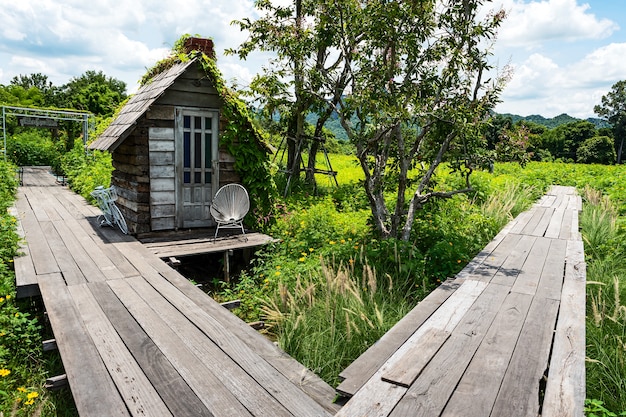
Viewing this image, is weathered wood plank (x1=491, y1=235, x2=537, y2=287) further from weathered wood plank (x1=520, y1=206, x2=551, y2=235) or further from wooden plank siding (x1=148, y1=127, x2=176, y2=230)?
wooden plank siding (x1=148, y1=127, x2=176, y2=230)

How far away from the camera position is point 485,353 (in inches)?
126

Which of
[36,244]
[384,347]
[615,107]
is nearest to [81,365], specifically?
[384,347]

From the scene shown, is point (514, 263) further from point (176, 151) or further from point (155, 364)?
point (176, 151)

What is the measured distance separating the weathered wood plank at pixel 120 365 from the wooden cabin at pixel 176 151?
10.9 ft

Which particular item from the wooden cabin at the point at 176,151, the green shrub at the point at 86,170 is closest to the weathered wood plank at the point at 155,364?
the wooden cabin at the point at 176,151

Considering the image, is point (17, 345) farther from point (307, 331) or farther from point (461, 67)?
point (461, 67)

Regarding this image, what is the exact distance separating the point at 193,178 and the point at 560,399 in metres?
6.86

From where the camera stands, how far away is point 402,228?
7.26m

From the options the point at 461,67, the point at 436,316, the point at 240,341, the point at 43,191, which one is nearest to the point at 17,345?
the point at 240,341

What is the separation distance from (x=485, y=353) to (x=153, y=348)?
8.54 feet

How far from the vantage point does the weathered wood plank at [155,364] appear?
9.54 ft

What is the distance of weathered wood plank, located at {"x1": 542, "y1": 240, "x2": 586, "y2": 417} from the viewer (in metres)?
2.59

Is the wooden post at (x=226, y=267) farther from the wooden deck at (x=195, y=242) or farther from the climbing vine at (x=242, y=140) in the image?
the climbing vine at (x=242, y=140)

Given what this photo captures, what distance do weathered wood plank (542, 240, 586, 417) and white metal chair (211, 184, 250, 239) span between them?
5184mm
